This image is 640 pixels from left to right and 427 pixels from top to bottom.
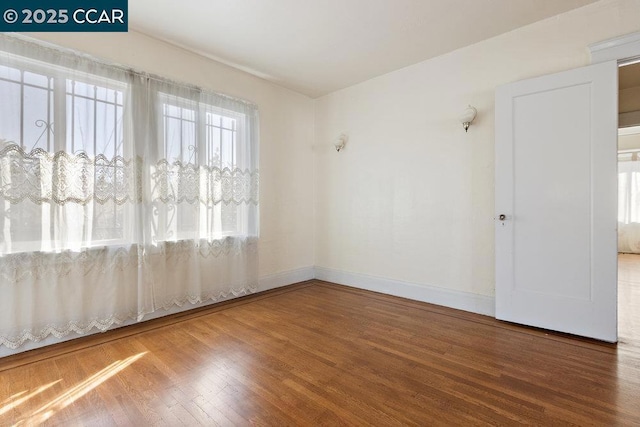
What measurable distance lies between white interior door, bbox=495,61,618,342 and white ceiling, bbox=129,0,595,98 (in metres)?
0.70

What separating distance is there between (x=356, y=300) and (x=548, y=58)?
10.6 feet

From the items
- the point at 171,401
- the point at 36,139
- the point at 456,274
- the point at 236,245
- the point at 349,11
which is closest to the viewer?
the point at 171,401

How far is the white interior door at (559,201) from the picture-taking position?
2441mm

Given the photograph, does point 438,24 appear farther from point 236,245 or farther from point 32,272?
point 32,272

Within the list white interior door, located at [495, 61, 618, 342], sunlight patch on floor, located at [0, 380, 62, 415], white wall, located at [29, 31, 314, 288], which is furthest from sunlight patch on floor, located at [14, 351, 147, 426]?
white interior door, located at [495, 61, 618, 342]

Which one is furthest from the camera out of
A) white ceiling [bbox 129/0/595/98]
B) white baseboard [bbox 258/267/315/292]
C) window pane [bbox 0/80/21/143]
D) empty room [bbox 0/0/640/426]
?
white baseboard [bbox 258/267/315/292]

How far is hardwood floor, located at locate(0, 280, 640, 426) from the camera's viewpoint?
5.27 ft

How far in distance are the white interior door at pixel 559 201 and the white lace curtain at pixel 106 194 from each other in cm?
A: 303

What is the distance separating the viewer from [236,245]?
144 inches

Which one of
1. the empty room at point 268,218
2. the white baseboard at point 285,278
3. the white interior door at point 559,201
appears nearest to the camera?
the empty room at point 268,218

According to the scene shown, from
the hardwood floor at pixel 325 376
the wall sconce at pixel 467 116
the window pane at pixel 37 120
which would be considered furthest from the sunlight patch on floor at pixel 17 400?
the wall sconce at pixel 467 116

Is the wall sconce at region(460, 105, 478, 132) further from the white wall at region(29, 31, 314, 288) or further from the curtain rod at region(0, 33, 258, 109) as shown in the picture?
the curtain rod at region(0, 33, 258, 109)

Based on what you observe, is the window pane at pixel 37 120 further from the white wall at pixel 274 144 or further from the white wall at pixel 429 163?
the white wall at pixel 429 163

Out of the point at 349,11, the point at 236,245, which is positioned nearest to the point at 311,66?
the point at 349,11
